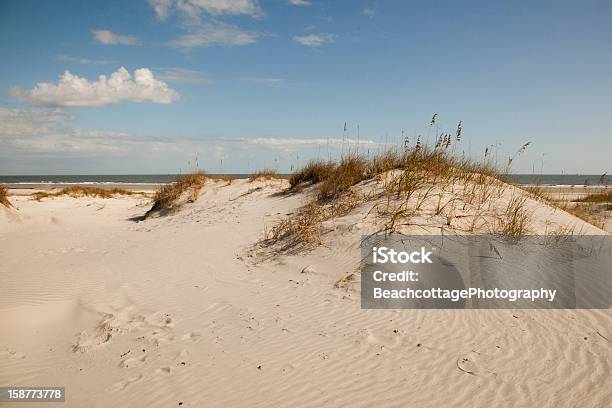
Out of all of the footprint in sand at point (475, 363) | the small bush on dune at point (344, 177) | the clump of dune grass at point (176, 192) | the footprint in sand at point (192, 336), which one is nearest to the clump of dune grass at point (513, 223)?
the footprint in sand at point (475, 363)

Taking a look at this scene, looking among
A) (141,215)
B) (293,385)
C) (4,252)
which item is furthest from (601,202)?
(4,252)

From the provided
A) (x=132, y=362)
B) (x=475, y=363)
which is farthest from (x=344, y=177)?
(x=132, y=362)

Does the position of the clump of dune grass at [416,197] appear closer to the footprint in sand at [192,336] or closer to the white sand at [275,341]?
the white sand at [275,341]

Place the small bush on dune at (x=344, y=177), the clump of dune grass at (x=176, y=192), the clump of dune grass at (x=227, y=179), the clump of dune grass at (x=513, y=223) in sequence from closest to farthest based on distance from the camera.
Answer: the clump of dune grass at (x=513, y=223) → the small bush on dune at (x=344, y=177) → the clump of dune grass at (x=176, y=192) → the clump of dune grass at (x=227, y=179)

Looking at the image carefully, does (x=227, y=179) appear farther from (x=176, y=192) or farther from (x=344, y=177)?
(x=344, y=177)

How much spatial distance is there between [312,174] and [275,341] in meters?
6.77

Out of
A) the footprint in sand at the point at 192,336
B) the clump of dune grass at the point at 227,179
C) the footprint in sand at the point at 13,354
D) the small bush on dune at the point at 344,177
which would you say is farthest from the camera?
the clump of dune grass at the point at 227,179

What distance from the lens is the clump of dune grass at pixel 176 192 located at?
11688 millimetres

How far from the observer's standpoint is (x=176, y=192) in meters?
12.0

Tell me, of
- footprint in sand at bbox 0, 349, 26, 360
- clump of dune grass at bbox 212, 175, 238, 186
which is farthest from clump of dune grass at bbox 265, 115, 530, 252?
clump of dune grass at bbox 212, 175, 238, 186

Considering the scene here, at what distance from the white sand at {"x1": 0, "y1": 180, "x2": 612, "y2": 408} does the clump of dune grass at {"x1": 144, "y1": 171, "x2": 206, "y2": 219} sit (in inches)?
217

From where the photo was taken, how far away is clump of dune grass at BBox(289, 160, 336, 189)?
9.53 metres

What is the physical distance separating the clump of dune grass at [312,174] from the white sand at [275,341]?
3.43 m

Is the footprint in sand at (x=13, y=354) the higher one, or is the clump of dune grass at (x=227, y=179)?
the clump of dune grass at (x=227, y=179)
